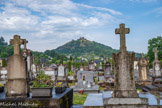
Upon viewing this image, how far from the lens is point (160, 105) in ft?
22.6

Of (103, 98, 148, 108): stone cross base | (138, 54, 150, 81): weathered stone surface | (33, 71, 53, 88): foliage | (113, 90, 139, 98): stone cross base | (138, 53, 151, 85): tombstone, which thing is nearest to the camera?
(103, 98, 148, 108): stone cross base

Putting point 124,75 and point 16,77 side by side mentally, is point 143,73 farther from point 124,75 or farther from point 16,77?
point 16,77

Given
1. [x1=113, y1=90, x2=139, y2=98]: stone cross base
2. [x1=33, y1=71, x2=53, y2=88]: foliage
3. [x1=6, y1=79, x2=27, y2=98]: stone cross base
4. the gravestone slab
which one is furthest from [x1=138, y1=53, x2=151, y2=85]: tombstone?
[x1=6, y1=79, x2=27, y2=98]: stone cross base

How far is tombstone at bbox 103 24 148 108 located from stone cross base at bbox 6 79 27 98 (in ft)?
10.7

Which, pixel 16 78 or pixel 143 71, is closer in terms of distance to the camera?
pixel 16 78

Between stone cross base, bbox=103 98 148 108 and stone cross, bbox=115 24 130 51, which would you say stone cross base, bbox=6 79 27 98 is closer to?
stone cross base, bbox=103 98 148 108

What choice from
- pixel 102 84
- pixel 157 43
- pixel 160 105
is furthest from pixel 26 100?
pixel 157 43

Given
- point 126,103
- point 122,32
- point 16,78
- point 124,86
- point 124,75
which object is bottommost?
point 126,103

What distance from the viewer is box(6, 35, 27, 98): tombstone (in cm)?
778

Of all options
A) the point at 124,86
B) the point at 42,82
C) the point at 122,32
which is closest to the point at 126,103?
the point at 124,86

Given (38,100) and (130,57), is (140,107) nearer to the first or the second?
(130,57)

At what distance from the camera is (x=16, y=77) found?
7.88 m

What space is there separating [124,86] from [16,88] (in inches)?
166

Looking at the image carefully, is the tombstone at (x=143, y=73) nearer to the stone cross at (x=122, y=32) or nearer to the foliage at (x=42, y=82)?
the foliage at (x=42, y=82)
